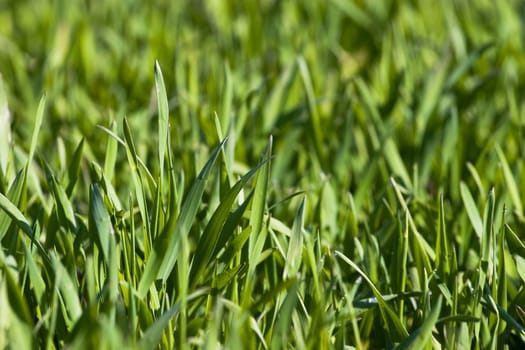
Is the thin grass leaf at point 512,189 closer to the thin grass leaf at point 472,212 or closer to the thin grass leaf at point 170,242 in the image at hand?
the thin grass leaf at point 472,212

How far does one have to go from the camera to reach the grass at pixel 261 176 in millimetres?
1168

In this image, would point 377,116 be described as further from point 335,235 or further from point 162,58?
point 162,58

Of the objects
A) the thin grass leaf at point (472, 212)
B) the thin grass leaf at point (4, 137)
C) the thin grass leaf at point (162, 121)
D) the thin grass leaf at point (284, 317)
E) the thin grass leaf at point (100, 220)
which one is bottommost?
the thin grass leaf at point (284, 317)

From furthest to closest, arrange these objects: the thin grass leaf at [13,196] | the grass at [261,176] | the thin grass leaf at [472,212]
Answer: the thin grass leaf at [472,212] → the thin grass leaf at [13,196] → the grass at [261,176]

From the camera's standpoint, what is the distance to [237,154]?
1.89 m

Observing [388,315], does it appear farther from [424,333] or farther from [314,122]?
[314,122]

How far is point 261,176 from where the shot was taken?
124 centimetres

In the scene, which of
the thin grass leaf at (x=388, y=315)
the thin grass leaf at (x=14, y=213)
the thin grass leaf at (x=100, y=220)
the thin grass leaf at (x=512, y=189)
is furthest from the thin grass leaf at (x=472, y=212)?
the thin grass leaf at (x=14, y=213)

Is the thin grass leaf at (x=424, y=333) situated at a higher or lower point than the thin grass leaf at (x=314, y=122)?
lower

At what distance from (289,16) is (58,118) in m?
1.01

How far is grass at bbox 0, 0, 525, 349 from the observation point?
1.17 metres

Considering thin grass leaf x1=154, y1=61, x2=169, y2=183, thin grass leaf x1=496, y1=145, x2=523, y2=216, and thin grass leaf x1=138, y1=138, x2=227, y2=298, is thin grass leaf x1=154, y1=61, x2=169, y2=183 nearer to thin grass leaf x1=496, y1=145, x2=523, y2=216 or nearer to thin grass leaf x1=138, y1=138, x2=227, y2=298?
thin grass leaf x1=138, y1=138, x2=227, y2=298

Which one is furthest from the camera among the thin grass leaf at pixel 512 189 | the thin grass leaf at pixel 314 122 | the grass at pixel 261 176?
the thin grass leaf at pixel 314 122

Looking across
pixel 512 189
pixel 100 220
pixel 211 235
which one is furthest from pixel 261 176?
pixel 512 189
